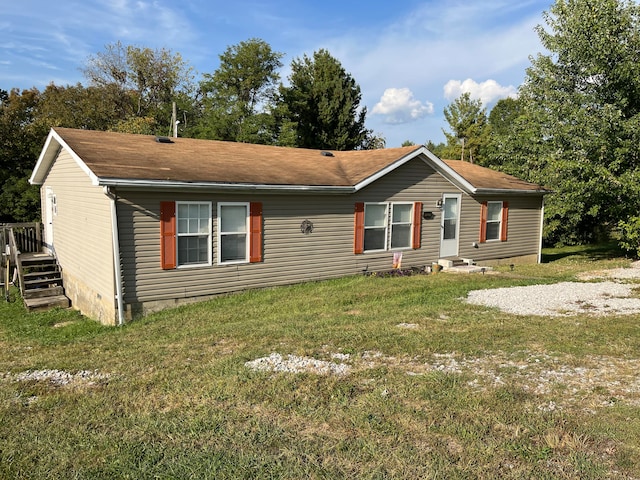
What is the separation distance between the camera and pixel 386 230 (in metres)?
12.8

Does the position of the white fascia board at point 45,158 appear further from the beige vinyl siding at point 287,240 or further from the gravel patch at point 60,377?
the gravel patch at point 60,377

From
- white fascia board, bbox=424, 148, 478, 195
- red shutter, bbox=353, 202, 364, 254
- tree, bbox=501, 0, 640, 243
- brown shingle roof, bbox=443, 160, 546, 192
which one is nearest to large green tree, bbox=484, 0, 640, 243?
tree, bbox=501, 0, 640, 243

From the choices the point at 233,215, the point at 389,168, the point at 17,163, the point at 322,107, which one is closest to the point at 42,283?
the point at 233,215

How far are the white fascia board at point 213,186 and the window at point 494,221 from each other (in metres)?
5.51

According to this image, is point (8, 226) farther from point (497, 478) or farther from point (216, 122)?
point (216, 122)

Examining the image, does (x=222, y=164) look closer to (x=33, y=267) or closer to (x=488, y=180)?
(x=33, y=267)

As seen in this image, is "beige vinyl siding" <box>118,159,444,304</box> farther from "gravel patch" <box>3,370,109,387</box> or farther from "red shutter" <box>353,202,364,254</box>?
"gravel patch" <box>3,370,109,387</box>

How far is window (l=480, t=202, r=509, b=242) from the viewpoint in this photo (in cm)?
1503

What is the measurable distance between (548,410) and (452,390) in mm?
865

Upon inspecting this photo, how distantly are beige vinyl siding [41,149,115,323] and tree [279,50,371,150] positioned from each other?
811 inches

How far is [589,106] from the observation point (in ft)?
49.5

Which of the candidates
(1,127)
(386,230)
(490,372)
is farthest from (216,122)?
(490,372)

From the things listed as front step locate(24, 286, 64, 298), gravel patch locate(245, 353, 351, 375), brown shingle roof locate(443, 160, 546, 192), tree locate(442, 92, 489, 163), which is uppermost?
tree locate(442, 92, 489, 163)

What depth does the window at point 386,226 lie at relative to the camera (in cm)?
1230
